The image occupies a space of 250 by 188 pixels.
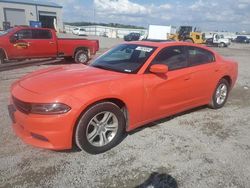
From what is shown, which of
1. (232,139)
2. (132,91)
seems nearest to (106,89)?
(132,91)

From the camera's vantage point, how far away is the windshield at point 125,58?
173 inches

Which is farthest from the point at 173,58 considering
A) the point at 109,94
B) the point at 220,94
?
the point at 220,94

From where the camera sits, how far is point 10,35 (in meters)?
11.4

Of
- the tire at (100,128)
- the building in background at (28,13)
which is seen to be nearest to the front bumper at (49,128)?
the tire at (100,128)

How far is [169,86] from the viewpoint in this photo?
4.54 meters

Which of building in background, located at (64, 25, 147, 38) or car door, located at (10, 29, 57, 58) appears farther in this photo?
building in background, located at (64, 25, 147, 38)

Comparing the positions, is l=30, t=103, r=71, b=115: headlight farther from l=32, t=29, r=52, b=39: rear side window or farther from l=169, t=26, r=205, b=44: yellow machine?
l=169, t=26, r=205, b=44: yellow machine

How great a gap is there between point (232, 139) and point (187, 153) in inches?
42.2

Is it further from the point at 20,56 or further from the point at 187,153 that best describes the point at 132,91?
the point at 20,56

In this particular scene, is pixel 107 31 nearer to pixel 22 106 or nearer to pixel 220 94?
pixel 220 94

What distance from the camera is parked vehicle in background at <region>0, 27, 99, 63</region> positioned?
11.4m

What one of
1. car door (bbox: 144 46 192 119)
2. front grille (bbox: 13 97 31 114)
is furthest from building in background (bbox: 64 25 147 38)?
front grille (bbox: 13 97 31 114)

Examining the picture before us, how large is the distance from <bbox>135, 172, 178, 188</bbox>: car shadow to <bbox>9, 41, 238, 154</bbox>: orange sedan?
3.00 feet

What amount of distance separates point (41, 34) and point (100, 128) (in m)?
9.71
